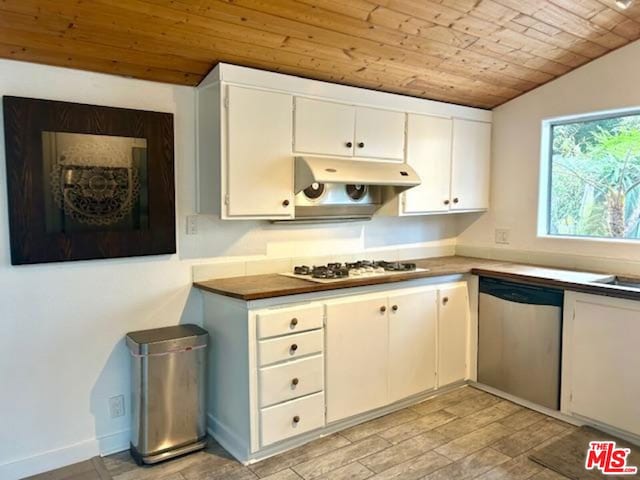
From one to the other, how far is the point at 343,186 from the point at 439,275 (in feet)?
2.96

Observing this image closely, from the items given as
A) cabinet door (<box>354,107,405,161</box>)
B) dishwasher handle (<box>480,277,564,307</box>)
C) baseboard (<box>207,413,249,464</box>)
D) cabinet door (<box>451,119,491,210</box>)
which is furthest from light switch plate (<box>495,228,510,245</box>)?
baseboard (<box>207,413,249,464</box>)

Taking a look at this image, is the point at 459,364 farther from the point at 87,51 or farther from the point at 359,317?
the point at 87,51

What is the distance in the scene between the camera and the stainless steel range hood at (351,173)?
286 centimetres

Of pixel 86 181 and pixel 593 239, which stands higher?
pixel 86 181

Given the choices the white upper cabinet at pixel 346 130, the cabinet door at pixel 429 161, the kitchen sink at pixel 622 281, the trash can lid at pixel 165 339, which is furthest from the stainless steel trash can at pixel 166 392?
the kitchen sink at pixel 622 281

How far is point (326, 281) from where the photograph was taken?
9.36 feet

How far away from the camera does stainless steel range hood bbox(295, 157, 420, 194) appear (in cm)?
286

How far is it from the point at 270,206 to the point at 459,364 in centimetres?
185

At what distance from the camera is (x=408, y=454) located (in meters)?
2.68

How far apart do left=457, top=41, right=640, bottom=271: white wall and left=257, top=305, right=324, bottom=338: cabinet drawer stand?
1.98 metres

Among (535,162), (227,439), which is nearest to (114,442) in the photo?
(227,439)

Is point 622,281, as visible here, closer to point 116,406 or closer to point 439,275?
point 439,275

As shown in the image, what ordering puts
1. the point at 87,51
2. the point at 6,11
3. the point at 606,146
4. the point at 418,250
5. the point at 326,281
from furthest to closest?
the point at 418,250 → the point at 606,146 → the point at 326,281 → the point at 87,51 → the point at 6,11

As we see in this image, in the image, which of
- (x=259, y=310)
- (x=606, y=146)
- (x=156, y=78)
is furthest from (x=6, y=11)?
(x=606, y=146)
